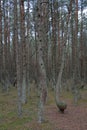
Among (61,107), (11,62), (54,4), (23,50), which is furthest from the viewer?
(11,62)

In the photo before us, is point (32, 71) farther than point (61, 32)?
Yes


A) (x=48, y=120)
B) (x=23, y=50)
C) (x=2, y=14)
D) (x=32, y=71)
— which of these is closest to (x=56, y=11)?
(x=2, y=14)

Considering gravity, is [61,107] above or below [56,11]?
below

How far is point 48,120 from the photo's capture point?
11.7 metres

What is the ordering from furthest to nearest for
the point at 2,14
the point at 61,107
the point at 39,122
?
1. the point at 2,14
2. the point at 61,107
3. the point at 39,122

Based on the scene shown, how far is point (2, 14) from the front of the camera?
25.8 meters

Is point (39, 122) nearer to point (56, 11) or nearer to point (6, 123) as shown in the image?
point (6, 123)

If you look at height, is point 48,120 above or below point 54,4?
below

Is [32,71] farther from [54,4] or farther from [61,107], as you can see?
[61,107]

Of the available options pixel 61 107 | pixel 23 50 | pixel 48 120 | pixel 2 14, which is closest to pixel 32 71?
pixel 2 14

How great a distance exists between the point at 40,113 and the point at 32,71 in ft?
78.0

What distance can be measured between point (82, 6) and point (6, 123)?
1750cm

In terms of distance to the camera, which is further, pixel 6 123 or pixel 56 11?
pixel 56 11

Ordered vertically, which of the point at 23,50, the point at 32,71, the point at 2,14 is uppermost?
the point at 2,14
